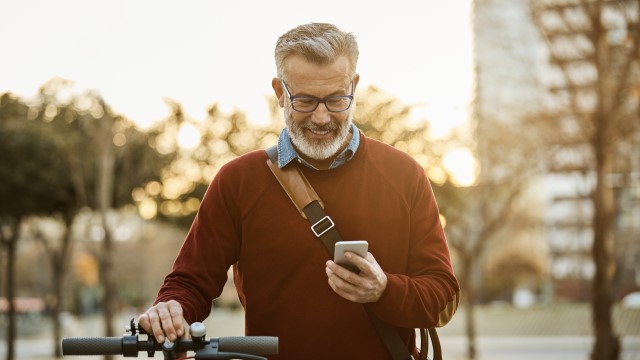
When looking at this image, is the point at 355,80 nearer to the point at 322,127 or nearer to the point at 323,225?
the point at 322,127

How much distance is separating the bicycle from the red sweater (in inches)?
11.5

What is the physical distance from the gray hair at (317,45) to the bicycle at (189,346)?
A: 84cm

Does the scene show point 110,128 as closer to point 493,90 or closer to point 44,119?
point 44,119

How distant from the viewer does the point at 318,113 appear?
9.41 ft

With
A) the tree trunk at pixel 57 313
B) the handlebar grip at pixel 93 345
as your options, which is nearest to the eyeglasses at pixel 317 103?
the handlebar grip at pixel 93 345

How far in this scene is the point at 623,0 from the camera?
18.6 m

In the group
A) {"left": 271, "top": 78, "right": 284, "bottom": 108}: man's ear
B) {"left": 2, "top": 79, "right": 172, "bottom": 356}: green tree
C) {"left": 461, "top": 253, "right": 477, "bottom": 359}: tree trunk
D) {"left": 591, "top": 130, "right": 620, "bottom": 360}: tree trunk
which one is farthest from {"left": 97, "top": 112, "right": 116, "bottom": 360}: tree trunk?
{"left": 271, "top": 78, "right": 284, "bottom": 108}: man's ear

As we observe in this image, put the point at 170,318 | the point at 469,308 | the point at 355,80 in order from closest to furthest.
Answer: the point at 170,318 → the point at 355,80 → the point at 469,308

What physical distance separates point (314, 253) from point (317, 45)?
1.93ft

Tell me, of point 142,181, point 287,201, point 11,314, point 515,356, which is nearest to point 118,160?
point 142,181

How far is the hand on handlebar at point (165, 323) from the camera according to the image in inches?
98.2

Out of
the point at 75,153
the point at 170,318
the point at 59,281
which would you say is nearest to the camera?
the point at 170,318

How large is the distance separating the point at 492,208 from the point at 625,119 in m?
8.88

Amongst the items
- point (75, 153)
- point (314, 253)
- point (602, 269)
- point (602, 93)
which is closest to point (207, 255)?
point (314, 253)
